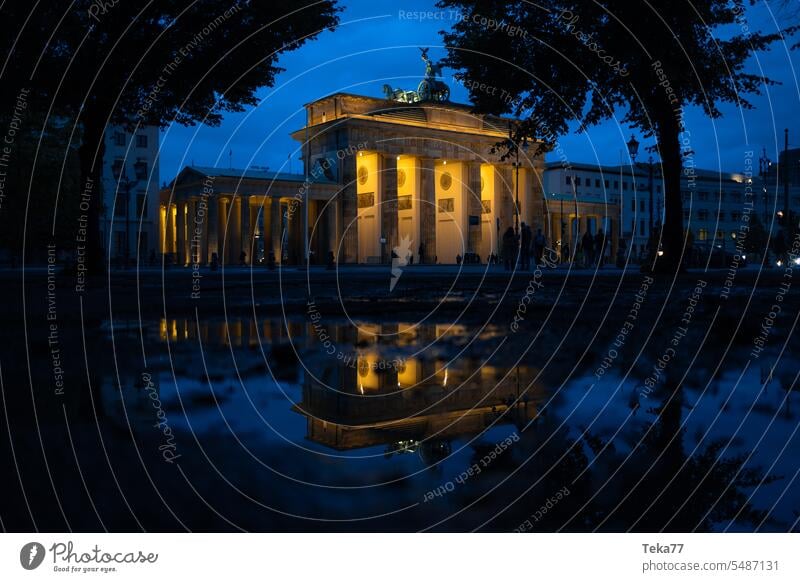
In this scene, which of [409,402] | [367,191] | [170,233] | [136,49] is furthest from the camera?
[170,233]

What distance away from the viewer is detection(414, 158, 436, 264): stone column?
2761 inches

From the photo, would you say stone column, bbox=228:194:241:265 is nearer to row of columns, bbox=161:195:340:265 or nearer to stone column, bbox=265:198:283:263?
row of columns, bbox=161:195:340:265

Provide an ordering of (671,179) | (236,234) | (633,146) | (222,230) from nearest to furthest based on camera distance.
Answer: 1. (671,179)
2. (633,146)
3. (236,234)
4. (222,230)

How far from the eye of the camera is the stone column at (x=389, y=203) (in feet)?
219

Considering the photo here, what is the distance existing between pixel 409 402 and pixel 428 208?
68244 mm

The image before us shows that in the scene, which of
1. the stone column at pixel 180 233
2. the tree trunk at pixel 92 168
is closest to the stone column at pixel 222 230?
the stone column at pixel 180 233

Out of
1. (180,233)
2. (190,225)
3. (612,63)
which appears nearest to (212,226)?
(190,225)

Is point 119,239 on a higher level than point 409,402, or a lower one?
higher

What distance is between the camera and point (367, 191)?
69.1 metres

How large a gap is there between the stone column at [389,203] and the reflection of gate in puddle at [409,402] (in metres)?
61.3

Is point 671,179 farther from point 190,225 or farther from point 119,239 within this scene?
point 119,239

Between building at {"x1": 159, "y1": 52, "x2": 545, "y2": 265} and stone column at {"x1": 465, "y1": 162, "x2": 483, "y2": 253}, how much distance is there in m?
0.12

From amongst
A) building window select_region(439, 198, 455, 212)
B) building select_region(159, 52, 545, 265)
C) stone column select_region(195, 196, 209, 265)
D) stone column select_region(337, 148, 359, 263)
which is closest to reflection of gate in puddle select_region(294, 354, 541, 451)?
building select_region(159, 52, 545, 265)
